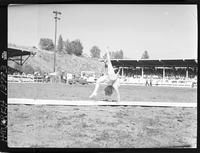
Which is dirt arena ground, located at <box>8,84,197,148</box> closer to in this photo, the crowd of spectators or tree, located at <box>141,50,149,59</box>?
the crowd of spectators

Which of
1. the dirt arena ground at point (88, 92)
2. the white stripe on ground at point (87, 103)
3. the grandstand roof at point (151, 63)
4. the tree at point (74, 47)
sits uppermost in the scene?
the tree at point (74, 47)

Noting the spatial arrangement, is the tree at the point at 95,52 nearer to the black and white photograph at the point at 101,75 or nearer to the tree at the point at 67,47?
the black and white photograph at the point at 101,75

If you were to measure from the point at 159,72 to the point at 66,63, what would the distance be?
791 mm

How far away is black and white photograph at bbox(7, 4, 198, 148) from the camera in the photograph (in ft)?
10.00

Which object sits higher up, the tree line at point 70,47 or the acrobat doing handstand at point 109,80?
the tree line at point 70,47

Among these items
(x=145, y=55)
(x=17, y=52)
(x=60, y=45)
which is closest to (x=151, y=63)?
(x=145, y=55)

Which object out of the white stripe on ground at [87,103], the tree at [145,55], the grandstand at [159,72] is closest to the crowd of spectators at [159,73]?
the grandstand at [159,72]

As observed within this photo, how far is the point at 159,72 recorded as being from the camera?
316 cm

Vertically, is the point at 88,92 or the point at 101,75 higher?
the point at 101,75

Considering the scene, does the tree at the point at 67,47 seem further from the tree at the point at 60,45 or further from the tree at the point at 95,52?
the tree at the point at 95,52

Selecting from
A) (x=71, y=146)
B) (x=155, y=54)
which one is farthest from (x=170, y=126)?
(x=71, y=146)

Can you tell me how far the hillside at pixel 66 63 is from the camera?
3.11m

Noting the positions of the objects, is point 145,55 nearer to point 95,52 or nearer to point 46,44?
point 95,52

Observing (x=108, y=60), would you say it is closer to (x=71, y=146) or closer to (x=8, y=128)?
(x=71, y=146)
